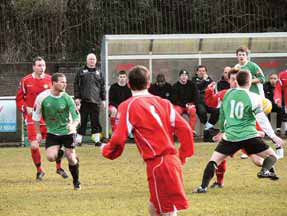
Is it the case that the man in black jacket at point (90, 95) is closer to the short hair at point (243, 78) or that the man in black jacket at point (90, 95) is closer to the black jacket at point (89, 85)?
the black jacket at point (89, 85)

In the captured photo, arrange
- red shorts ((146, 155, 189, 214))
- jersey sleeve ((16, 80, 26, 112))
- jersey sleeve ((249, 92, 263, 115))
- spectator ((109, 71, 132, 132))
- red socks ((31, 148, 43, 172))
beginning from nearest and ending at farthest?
red shorts ((146, 155, 189, 214)) < jersey sleeve ((249, 92, 263, 115)) < red socks ((31, 148, 43, 172)) < jersey sleeve ((16, 80, 26, 112)) < spectator ((109, 71, 132, 132))

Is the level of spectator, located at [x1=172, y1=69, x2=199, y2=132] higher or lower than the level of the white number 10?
lower

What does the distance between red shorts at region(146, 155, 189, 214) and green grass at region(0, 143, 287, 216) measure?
7.66ft

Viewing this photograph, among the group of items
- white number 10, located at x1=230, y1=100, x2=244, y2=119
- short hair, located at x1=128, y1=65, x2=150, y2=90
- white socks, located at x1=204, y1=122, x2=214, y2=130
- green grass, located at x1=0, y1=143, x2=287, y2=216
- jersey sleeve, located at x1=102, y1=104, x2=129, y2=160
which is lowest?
white socks, located at x1=204, y1=122, x2=214, y2=130

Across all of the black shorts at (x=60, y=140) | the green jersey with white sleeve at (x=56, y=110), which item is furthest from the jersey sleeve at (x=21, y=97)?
the black shorts at (x=60, y=140)

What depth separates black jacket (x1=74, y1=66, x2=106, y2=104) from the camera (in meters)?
18.1

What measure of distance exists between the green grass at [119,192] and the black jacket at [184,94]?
370cm

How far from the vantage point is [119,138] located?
22.4ft

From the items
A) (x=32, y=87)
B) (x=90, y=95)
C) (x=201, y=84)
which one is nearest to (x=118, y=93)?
(x=90, y=95)

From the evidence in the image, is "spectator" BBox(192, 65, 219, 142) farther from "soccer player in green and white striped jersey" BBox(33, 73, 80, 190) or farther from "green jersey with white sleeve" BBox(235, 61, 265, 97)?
"soccer player in green and white striped jersey" BBox(33, 73, 80, 190)

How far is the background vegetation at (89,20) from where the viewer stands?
73.6ft

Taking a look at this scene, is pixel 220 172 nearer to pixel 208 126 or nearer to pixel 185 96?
pixel 185 96

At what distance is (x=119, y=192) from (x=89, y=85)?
24.1 feet

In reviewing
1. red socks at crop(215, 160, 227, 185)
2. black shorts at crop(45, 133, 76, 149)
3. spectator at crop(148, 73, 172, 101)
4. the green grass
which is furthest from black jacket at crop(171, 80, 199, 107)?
red socks at crop(215, 160, 227, 185)
